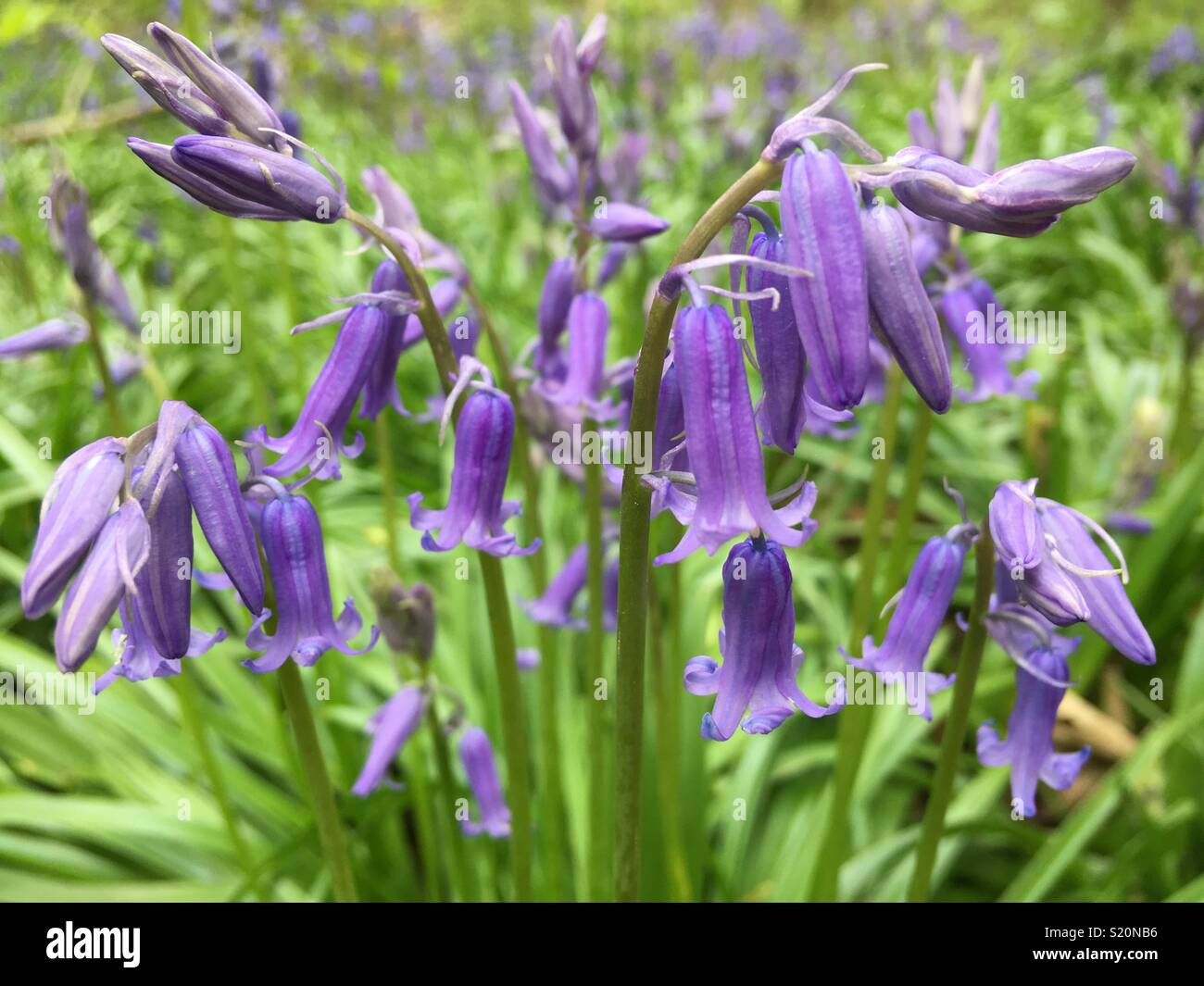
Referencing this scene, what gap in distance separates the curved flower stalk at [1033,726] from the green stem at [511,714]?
837mm

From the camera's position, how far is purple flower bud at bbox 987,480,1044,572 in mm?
1443

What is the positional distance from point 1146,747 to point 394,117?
10402 mm

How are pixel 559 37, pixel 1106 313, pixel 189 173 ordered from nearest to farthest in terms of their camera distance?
pixel 189 173 < pixel 559 37 < pixel 1106 313

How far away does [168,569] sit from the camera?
4.32 ft

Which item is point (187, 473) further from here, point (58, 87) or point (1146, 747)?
point (58, 87)

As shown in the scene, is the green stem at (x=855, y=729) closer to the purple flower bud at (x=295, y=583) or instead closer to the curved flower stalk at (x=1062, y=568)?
the curved flower stalk at (x=1062, y=568)

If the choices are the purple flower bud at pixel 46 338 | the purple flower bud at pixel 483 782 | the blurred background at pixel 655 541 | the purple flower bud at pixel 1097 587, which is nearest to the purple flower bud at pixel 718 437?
the purple flower bud at pixel 1097 587

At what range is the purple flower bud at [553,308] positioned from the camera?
2150 mm

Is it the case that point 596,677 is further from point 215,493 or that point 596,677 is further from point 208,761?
point 215,493

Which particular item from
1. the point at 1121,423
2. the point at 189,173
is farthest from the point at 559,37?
the point at 1121,423

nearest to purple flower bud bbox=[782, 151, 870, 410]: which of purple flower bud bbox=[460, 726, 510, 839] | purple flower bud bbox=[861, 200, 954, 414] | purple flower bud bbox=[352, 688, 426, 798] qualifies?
purple flower bud bbox=[861, 200, 954, 414]

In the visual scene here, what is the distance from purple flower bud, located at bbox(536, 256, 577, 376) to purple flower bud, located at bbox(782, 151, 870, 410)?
1050 mm

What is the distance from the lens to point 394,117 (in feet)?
36.4

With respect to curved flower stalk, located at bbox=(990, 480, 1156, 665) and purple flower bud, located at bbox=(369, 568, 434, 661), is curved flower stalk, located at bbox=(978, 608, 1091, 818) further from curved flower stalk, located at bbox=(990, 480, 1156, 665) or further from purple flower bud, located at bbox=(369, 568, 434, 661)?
purple flower bud, located at bbox=(369, 568, 434, 661)
